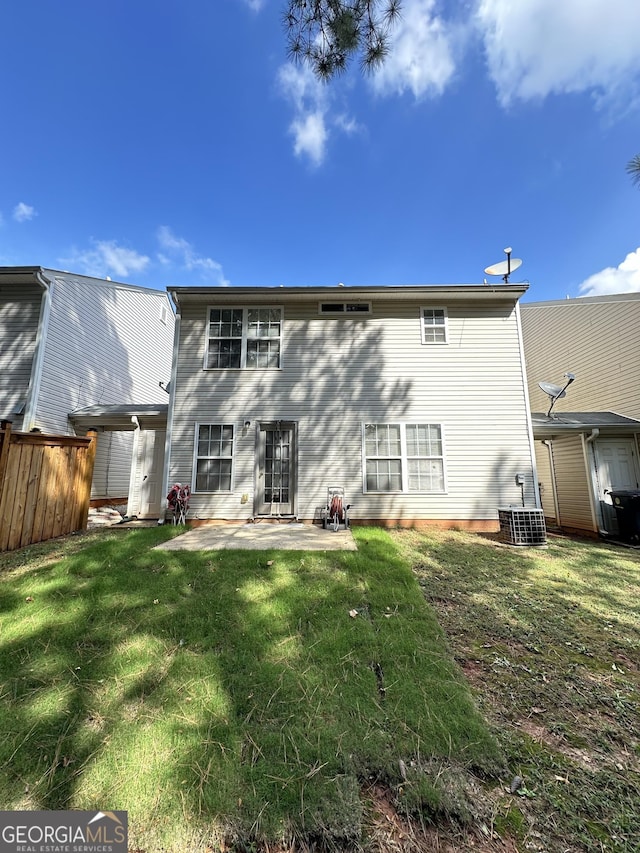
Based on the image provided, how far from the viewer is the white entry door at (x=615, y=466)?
27.0 feet

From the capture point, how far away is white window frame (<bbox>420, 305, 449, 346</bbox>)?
8.12 meters

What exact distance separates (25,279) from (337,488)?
9046mm

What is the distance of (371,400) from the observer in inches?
312

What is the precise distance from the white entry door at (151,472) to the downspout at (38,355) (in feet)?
7.58

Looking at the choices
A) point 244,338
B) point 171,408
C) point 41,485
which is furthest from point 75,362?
point 244,338

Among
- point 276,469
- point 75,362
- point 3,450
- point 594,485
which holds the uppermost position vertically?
point 75,362

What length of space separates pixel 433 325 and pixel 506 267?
2750mm

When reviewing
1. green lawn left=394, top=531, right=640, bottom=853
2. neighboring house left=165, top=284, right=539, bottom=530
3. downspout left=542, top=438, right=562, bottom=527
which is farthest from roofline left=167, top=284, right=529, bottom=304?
green lawn left=394, top=531, right=640, bottom=853

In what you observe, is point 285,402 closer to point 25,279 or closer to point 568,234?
point 25,279

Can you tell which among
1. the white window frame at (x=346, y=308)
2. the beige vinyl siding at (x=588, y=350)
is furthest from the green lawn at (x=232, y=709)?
the beige vinyl siding at (x=588, y=350)

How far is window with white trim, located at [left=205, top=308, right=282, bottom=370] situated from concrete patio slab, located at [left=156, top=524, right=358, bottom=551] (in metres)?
3.71

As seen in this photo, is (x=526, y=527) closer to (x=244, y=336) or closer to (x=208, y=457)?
(x=208, y=457)

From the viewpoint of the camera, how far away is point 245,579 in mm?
3852

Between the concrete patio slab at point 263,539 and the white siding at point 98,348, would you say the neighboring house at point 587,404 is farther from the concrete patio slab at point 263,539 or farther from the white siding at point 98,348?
the white siding at point 98,348
